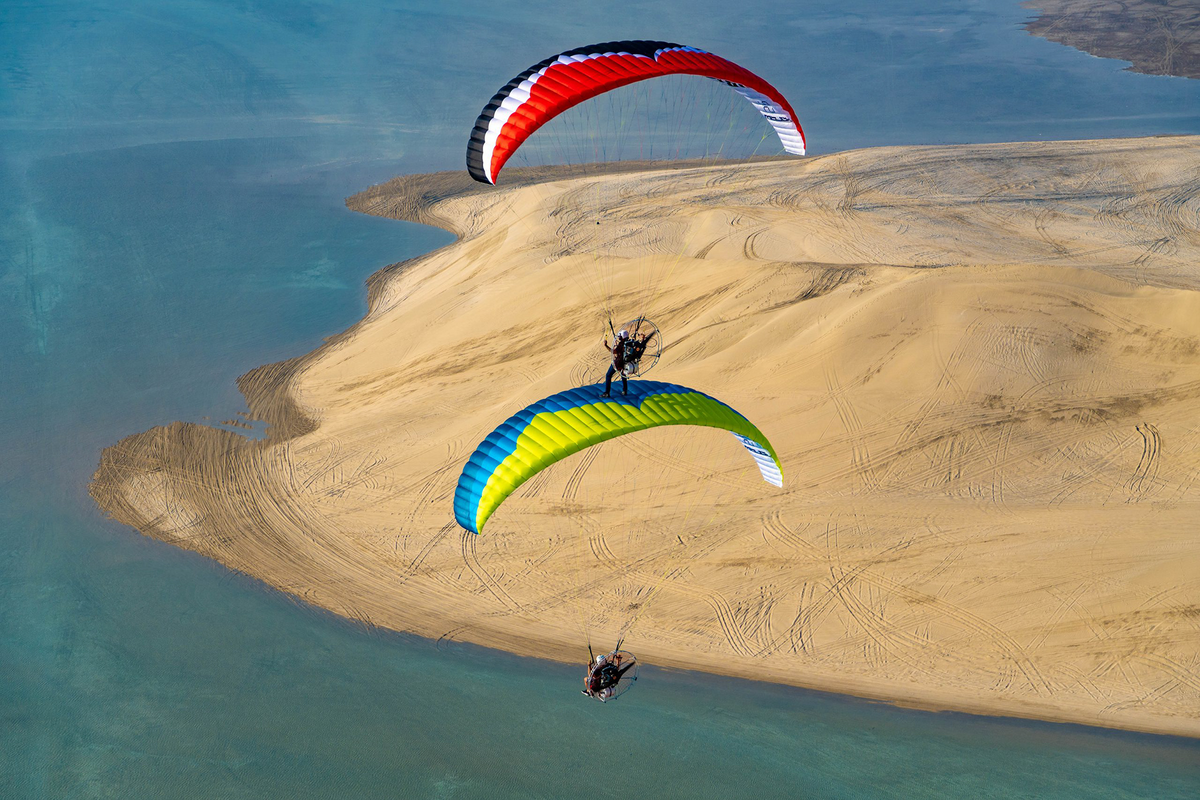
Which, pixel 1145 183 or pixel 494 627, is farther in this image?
pixel 1145 183

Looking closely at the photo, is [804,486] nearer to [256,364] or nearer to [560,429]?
[560,429]

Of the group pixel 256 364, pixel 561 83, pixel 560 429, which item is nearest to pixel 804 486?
pixel 560 429

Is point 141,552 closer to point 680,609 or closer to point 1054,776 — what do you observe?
point 680,609

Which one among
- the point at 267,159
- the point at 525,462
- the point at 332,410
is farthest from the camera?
the point at 267,159

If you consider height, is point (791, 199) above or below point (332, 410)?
above

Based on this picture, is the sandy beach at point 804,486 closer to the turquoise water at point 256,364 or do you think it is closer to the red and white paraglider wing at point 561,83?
the turquoise water at point 256,364

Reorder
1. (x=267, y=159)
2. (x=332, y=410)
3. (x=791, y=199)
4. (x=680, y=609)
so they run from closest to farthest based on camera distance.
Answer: (x=680, y=609)
(x=332, y=410)
(x=791, y=199)
(x=267, y=159)

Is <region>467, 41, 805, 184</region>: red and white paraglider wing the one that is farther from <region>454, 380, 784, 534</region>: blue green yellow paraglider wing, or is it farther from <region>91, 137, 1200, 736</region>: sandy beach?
<region>91, 137, 1200, 736</region>: sandy beach

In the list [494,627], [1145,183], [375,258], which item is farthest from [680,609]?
[1145,183]
